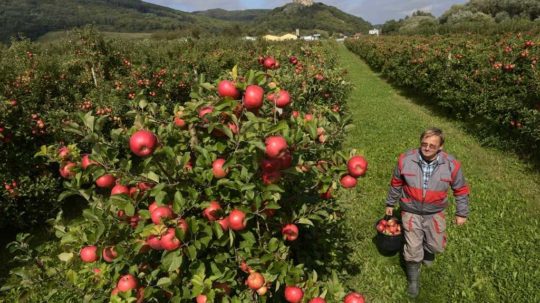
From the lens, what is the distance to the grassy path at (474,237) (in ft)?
13.6

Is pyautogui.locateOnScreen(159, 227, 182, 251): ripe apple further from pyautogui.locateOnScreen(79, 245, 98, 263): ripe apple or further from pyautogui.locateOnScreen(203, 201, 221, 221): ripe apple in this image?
pyautogui.locateOnScreen(79, 245, 98, 263): ripe apple

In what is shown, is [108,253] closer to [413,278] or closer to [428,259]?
[413,278]

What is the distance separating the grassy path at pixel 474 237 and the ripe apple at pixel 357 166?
0.29 metres

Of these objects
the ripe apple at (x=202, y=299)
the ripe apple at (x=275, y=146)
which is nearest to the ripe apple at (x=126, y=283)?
the ripe apple at (x=202, y=299)

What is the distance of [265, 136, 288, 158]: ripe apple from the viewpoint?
1.77 metres

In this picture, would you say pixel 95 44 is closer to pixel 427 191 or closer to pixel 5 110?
pixel 5 110

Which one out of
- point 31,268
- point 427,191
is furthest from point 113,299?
point 31,268

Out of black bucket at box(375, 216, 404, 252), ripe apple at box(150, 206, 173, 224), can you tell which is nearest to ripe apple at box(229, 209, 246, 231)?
ripe apple at box(150, 206, 173, 224)

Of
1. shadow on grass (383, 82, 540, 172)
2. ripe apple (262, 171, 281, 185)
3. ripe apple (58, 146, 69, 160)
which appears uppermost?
ripe apple (262, 171, 281, 185)

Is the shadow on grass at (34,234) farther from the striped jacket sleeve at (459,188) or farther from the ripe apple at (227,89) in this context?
the striped jacket sleeve at (459,188)

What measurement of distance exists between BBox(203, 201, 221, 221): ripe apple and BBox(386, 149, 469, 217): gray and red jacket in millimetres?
2413

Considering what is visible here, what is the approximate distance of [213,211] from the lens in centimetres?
196

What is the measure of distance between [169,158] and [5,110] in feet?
14.6

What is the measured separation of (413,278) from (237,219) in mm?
2961
